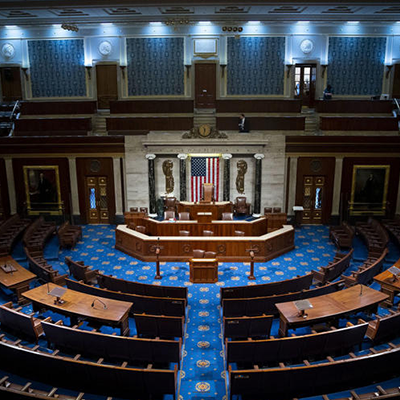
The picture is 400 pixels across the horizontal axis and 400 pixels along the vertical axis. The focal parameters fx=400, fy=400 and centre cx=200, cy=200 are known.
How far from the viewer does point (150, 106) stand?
57.3 ft

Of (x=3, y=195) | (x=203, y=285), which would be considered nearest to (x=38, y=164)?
(x=3, y=195)

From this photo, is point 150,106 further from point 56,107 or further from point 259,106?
point 259,106

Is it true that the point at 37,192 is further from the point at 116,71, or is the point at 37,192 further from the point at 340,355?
the point at 340,355

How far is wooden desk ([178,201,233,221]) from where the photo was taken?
48.4 feet

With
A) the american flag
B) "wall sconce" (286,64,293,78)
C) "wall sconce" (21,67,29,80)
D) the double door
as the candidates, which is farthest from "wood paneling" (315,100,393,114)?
"wall sconce" (21,67,29,80)

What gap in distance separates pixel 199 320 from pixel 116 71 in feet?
45.4

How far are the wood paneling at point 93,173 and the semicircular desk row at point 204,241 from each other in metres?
3.02

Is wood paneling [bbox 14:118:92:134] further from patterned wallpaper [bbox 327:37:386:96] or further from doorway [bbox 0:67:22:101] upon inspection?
patterned wallpaper [bbox 327:37:386:96]

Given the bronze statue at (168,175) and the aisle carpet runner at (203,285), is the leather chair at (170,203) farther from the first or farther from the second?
the aisle carpet runner at (203,285)

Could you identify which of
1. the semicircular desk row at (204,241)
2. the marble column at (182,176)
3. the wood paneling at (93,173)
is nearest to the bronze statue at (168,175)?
the marble column at (182,176)

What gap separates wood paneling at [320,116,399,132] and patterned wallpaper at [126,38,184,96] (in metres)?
7.06

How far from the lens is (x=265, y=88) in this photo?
738 inches

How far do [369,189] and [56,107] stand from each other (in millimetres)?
13760

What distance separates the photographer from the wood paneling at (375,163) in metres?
15.7
